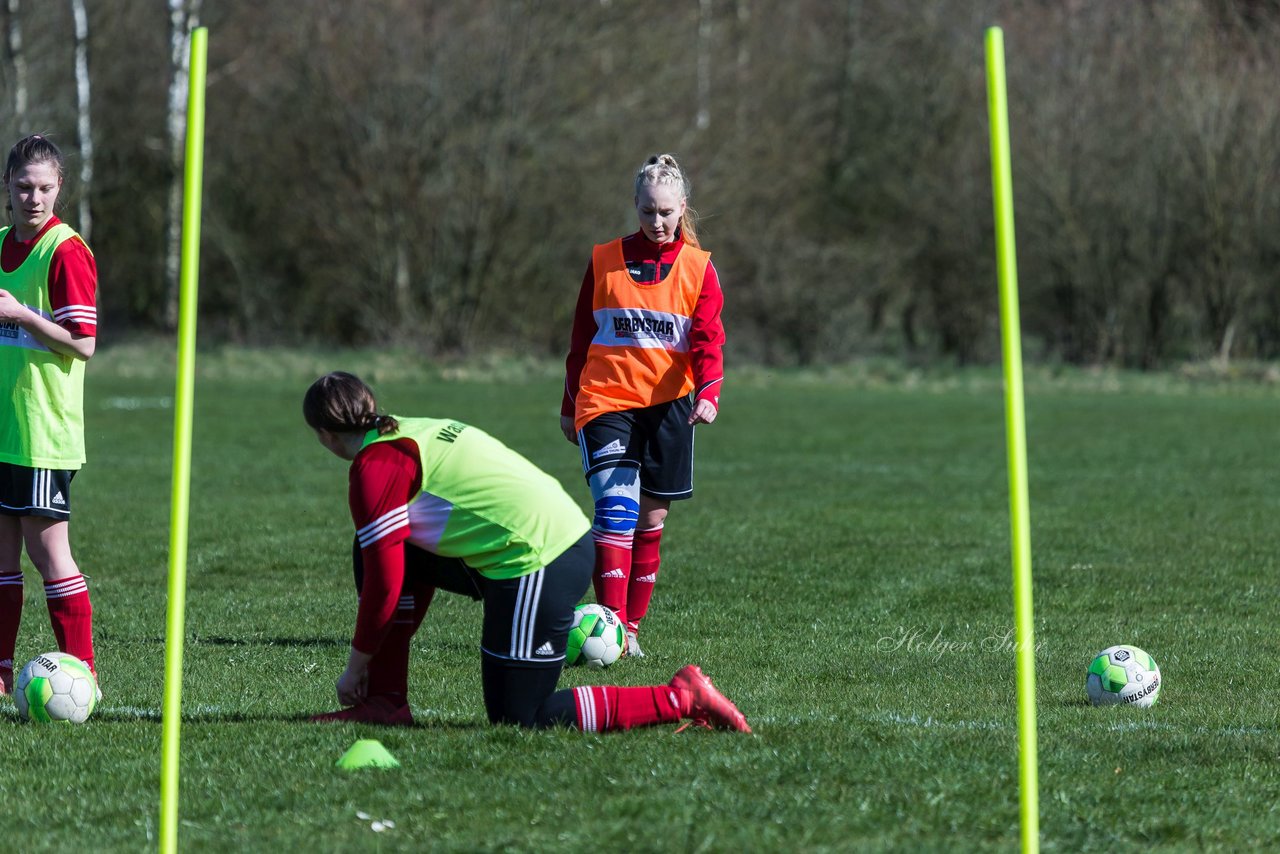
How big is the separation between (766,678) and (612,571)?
911 mm

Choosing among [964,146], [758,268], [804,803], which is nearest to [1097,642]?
[804,803]

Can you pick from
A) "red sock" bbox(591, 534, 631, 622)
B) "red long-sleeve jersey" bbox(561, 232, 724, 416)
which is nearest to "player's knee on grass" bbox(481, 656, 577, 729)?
"red sock" bbox(591, 534, 631, 622)

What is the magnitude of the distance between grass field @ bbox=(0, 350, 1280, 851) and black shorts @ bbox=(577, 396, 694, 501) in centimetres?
73

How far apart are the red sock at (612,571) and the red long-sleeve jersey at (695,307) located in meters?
0.69

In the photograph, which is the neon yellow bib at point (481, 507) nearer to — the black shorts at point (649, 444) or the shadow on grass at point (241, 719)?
the shadow on grass at point (241, 719)

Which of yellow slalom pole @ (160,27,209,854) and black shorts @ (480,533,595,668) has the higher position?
A: yellow slalom pole @ (160,27,209,854)

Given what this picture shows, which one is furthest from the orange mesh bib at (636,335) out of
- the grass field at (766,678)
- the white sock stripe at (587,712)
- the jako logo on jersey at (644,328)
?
the white sock stripe at (587,712)

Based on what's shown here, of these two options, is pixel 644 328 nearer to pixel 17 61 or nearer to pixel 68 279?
pixel 68 279

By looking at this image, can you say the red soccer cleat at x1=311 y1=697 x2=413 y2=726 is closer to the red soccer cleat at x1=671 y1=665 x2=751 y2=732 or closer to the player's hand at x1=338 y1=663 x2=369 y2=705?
the player's hand at x1=338 y1=663 x2=369 y2=705

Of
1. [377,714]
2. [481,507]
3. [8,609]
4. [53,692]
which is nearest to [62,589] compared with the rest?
[8,609]

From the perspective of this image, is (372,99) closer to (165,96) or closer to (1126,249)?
(165,96)

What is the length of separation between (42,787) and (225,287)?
2962cm

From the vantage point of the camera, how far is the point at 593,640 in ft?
20.3

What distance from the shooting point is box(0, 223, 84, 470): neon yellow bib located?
5.52 metres
